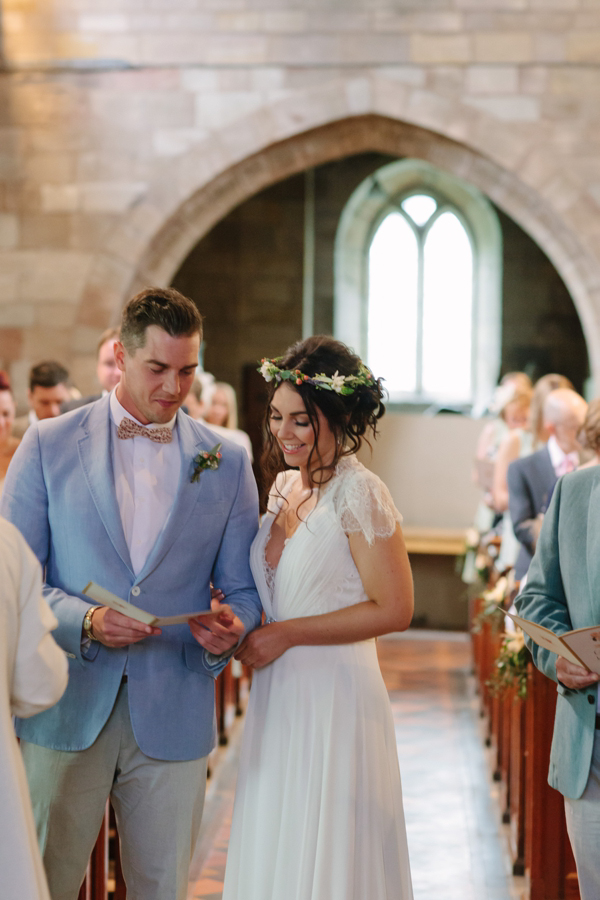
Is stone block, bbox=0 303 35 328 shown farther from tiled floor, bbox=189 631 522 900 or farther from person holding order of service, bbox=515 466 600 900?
person holding order of service, bbox=515 466 600 900

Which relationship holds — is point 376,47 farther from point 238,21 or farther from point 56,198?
point 56,198

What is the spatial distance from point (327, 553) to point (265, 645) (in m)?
0.25

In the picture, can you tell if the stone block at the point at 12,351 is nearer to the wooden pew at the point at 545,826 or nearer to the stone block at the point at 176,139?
the stone block at the point at 176,139

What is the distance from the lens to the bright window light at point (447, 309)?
1193 centimetres

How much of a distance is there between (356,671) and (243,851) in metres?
0.46

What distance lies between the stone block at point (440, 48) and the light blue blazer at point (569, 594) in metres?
5.99

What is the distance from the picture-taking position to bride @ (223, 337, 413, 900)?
2.10 metres

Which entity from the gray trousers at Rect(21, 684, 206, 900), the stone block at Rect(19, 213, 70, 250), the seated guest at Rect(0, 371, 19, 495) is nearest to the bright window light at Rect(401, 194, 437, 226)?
the stone block at Rect(19, 213, 70, 250)

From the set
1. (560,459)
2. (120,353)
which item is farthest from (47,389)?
(120,353)

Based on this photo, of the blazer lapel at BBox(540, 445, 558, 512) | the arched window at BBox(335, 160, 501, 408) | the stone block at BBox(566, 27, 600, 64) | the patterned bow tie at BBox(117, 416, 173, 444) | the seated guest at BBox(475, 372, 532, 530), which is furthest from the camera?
the arched window at BBox(335, 160, 501, 408)

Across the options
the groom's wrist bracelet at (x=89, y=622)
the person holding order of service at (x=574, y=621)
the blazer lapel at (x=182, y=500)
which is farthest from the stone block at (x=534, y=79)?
the groom's wrist bracelet at (x=89, y=622)

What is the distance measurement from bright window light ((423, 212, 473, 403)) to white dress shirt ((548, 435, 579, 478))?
24.4 ft

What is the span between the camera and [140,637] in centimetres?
188

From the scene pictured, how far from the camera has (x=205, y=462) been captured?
209 cm
